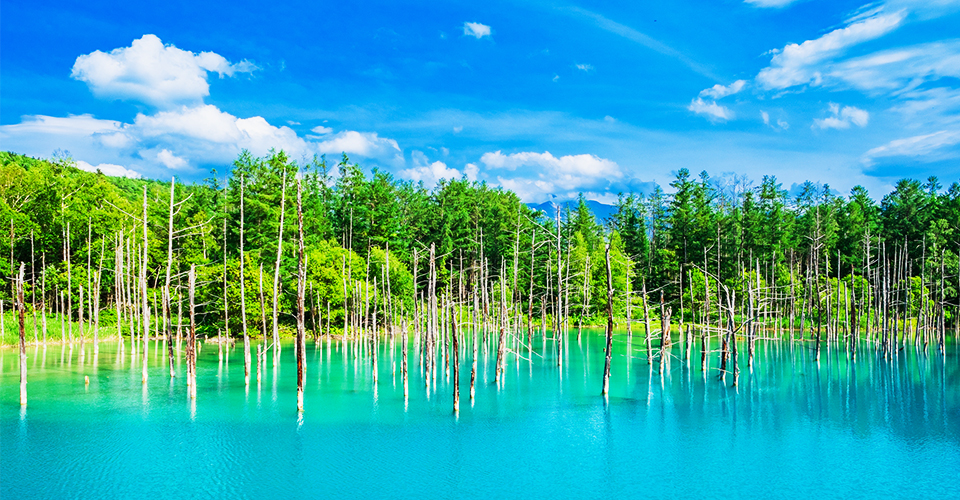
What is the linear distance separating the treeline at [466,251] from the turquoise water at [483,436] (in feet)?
40.1

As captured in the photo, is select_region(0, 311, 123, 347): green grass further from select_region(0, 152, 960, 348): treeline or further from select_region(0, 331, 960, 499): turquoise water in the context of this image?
select_region(0, 331, 960, 499): turquoise water

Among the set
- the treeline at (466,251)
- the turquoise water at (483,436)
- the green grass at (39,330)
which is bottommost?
the turquoise water at (483,436)

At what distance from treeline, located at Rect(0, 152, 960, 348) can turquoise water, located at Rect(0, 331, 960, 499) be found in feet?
40.1

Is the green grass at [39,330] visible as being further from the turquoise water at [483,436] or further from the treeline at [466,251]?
the turquoise water at [483,436]

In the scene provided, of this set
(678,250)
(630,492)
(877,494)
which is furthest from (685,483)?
(678,250)

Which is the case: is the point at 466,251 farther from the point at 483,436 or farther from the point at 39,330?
the point at 483,436

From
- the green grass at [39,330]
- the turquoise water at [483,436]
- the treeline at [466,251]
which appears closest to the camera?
the turquoise water at [483,436]

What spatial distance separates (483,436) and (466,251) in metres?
47.9

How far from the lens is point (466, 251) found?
69438 millimetres

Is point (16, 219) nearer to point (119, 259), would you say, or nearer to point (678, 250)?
point (119, 259)

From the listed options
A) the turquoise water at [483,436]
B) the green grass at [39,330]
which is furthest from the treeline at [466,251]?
the turquoise water at [483,436]

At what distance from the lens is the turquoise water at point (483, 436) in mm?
17250

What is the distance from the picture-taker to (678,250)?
226ft

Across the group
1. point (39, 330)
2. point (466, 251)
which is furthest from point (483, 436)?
point (466, 251)
